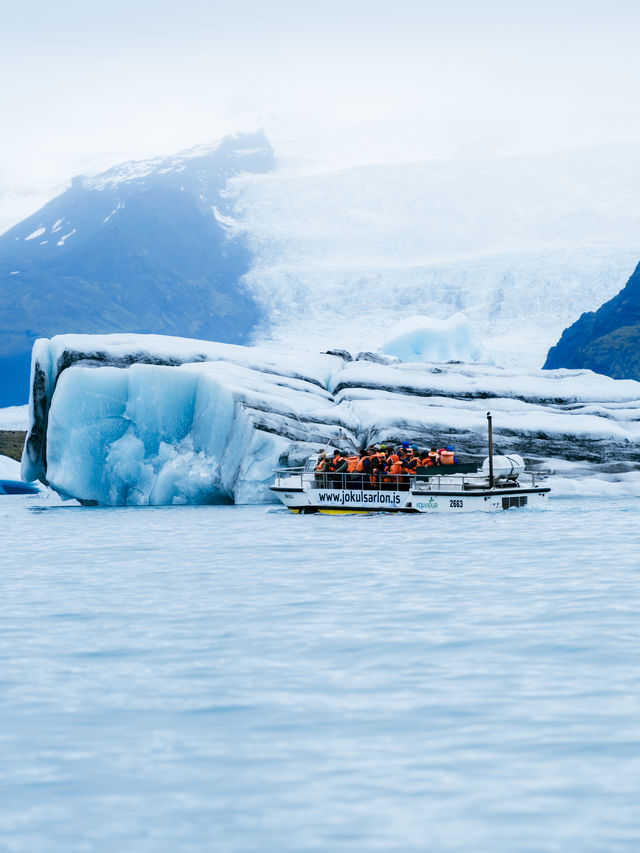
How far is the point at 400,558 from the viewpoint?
1542 centimetres

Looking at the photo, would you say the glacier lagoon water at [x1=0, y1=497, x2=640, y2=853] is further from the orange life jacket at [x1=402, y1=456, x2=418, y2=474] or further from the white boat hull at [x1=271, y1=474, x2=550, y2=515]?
the orange life jacket at [x1=402, y1=456, x2=418, y2=474]

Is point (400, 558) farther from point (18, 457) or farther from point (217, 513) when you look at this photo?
point (18, 457)

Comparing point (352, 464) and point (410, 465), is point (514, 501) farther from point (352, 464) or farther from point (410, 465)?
point (352, 464)

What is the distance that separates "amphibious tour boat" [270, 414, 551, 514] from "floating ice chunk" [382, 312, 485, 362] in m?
24.3

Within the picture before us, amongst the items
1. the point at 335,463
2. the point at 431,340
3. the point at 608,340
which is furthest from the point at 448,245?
the point at 335,463

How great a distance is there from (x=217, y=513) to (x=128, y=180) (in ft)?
352

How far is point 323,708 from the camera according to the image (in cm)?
709

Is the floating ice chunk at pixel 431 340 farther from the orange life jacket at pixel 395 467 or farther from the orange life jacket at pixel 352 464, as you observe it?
the orange life jacket at pixel 395 467

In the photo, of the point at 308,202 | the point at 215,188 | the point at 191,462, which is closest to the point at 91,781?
the point at 191,462

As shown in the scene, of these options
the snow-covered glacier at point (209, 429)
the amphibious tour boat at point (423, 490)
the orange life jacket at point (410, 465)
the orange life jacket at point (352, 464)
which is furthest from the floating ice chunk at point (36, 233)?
the orange life jacket at point (410, 465)

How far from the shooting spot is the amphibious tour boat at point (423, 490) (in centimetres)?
2489

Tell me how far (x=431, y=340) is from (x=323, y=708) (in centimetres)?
4453

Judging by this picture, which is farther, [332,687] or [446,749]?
[332,687]

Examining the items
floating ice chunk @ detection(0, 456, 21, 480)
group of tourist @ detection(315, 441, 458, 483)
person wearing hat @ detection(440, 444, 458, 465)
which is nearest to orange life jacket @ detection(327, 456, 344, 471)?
group of tourist @ detection(315, 441, 458, 483)
